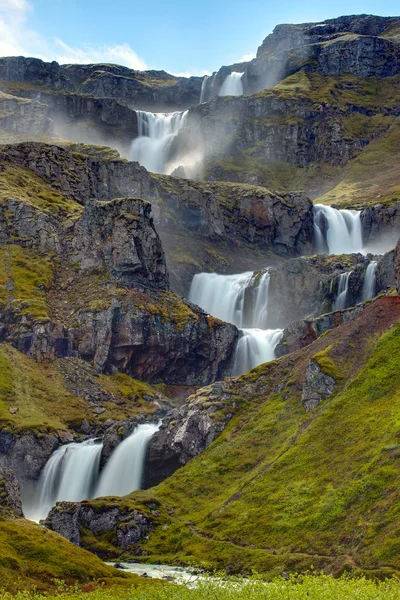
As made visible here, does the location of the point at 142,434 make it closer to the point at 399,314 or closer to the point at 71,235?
the point at 399,314

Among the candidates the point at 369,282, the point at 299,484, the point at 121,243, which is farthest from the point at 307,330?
the point at 299,484

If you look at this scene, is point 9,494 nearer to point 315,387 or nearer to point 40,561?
point 40,561

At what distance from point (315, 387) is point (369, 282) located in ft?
239

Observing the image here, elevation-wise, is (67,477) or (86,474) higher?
(86,474)

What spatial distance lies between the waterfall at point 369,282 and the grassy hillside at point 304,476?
51.0 meters

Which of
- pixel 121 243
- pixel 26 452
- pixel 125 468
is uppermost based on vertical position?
pixel 121 243

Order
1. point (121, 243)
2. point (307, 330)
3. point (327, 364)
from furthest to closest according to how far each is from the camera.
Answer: point (121, 243) → point (307, 330) → point (327, 364)

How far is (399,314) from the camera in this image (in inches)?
4621

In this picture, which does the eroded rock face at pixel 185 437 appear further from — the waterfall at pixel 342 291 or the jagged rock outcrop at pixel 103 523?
the waterfall at pixel 342 291

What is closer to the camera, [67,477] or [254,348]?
[67,477]

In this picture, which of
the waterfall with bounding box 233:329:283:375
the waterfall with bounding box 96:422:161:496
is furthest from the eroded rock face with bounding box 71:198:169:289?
the waterfall with bounding box 96:422:161:496

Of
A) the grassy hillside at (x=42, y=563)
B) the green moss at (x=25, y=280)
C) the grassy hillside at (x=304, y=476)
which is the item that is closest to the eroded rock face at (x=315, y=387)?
the grassy hillside at (x=304, y=476)

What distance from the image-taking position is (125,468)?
125688 millimetres

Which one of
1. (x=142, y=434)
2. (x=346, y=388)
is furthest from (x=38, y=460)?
(x=346, y=388)
